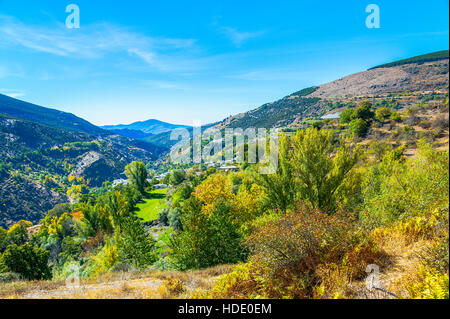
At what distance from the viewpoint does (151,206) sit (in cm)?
6700

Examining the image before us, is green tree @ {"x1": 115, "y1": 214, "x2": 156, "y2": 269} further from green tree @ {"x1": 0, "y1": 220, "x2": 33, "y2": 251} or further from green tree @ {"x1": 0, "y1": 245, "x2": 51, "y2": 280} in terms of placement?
green tree @ {"x1": 0, "y1": 220, "x2": 33, "y2": 251}

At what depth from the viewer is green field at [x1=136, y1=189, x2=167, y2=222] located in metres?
57.9

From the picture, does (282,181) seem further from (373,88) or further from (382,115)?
(373,88)

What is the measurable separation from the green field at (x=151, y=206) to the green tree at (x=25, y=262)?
2753cm

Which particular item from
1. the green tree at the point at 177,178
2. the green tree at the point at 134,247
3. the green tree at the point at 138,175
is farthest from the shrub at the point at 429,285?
the green tree at the point at 138,175

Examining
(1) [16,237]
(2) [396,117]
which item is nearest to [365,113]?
(2) [396,117]

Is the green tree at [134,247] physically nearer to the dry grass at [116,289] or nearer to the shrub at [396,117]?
the dry grass at [116,289]

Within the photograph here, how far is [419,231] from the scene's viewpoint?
20.1ft

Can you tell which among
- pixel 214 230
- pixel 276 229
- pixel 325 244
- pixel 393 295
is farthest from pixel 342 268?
pixel 214 230

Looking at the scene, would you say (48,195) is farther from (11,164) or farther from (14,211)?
(11,164)

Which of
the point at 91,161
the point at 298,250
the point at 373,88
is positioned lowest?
the point at 91,161

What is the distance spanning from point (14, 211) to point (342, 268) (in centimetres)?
16243

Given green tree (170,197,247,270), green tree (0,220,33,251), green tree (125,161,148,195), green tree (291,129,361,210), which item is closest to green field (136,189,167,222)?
green tree (125,161,148,195)

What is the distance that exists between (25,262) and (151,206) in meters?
40.7
